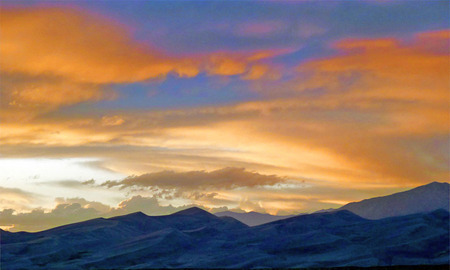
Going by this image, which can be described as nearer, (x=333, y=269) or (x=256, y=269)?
(x=333, y=269)

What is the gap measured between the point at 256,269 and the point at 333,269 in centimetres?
3595

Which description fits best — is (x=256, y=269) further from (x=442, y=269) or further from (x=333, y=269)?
(x=442, y=269)

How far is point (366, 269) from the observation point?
572 ft

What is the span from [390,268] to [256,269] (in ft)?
160

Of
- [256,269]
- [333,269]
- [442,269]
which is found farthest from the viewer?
[256,269]

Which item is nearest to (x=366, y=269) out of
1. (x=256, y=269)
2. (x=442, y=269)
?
(x=442, y=269)

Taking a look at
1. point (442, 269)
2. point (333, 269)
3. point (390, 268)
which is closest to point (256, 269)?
point (333, 269)

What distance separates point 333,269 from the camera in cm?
16850

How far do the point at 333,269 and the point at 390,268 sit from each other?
16071 millimetres

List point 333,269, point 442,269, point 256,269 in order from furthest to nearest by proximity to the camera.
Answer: point 256,269 → point 333,269 → point 442,269

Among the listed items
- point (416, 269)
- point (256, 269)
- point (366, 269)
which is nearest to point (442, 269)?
point (416, 269)

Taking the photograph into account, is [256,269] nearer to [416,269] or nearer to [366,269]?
[366,269]

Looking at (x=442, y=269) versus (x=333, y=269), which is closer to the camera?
(x=442, y=269)

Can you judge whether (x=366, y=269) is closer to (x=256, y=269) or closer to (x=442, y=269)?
(x=442, y=269)
